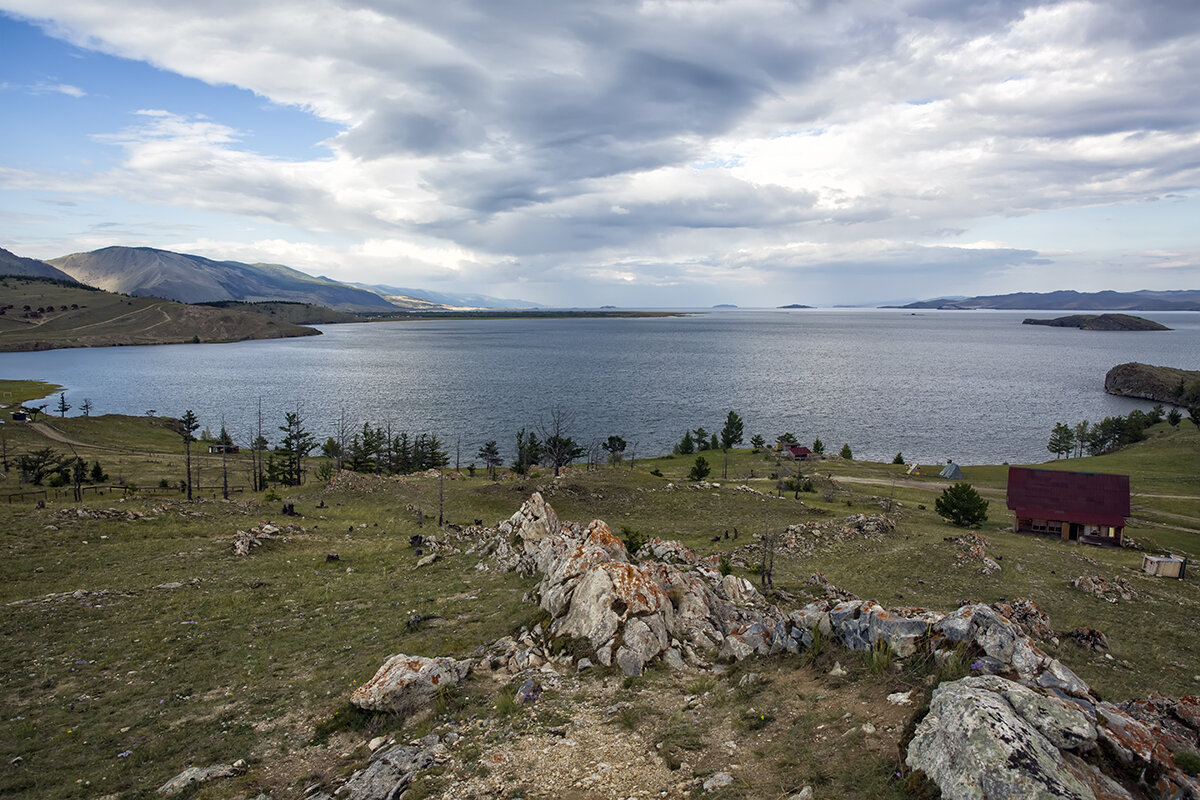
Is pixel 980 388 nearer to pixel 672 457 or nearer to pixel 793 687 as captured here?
pixel 672 457

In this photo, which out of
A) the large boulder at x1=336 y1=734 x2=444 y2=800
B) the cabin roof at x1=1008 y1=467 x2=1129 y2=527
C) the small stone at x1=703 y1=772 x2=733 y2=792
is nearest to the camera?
the small stone at x1=703 y1=772 x2=733 y2=792

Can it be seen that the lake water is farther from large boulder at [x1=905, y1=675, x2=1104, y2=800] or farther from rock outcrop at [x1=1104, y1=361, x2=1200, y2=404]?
large boulder at [x1=905, y1=675, x2=1104, y2=800]

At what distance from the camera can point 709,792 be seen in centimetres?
1022

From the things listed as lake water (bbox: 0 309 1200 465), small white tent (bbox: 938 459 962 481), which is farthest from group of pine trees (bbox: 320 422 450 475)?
small white tent (bbox: 938 459 962 481)

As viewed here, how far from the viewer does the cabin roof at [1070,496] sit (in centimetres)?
4475

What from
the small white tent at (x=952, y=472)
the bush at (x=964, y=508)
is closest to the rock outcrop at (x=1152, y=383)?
the small white tent at (x=952, y=472)

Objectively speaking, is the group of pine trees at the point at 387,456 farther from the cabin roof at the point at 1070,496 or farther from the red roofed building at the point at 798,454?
the cabin roof at the point at 1070,496

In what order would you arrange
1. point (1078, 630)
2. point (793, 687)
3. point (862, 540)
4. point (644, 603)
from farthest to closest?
point (862, 540) < point (1078, 630) < point (644, 603) < point (793, 687)

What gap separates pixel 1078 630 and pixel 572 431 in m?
87.3

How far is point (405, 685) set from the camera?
15039 millimetres

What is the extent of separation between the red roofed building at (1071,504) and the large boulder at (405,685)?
50050mm

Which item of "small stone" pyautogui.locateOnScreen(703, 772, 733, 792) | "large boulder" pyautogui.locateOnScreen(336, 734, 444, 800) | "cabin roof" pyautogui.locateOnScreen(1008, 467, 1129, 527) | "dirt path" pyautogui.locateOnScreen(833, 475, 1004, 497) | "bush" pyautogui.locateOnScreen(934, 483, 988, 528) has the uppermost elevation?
"small stone" pyautogui.locateOnScreen(703, 772, 733, 792)

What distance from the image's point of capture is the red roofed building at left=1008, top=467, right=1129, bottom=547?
147 feet

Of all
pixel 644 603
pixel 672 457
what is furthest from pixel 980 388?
pixel 644 603
